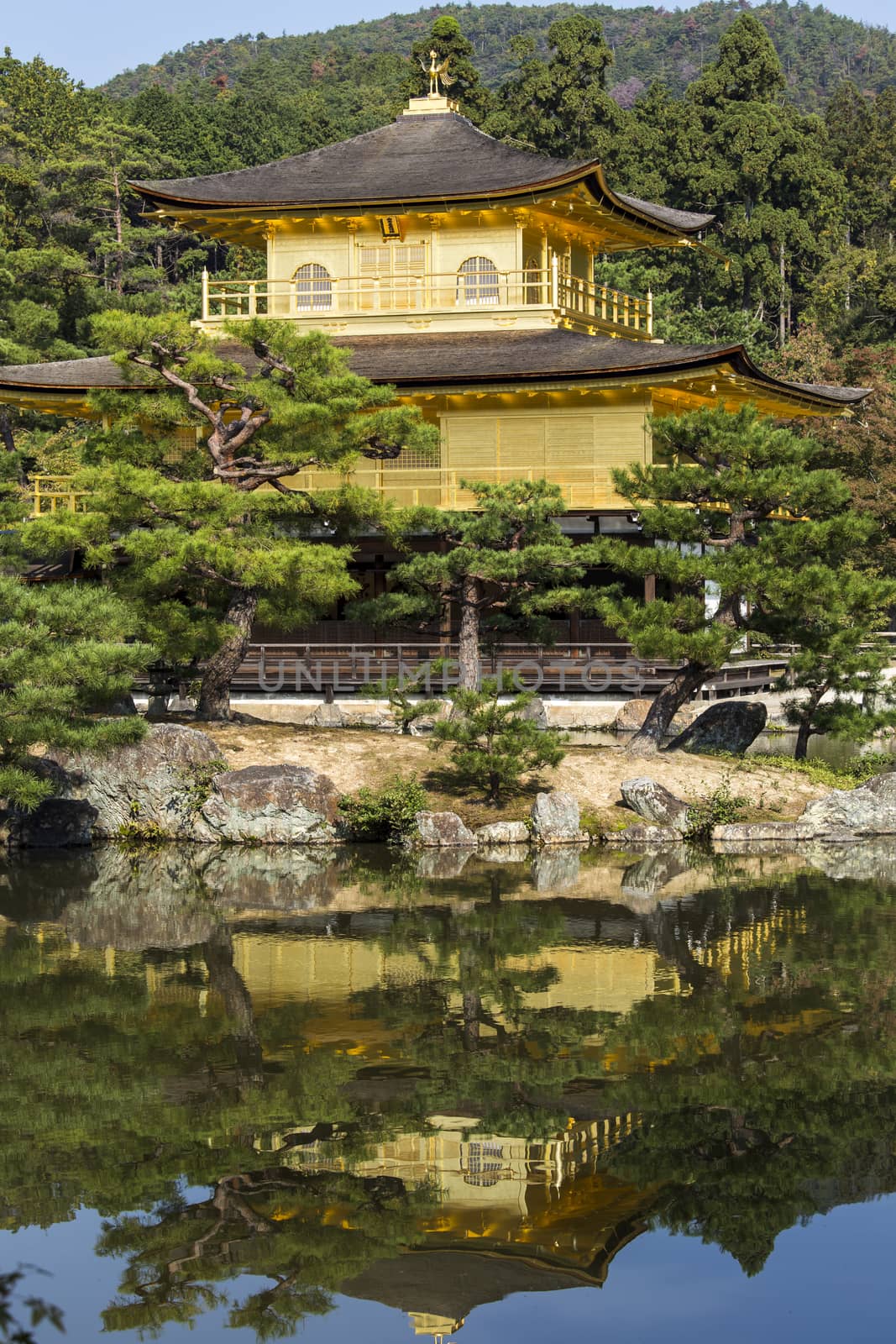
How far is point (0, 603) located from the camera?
874 inches

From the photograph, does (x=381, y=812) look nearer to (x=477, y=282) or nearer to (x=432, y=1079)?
(x=432, y=1079)

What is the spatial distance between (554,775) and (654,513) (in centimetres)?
423

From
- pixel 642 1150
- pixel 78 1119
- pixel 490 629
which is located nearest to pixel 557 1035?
pixel 642 1150

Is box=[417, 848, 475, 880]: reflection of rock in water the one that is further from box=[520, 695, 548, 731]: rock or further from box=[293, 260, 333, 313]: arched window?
box=[293, 260, 333, 313]: arched window

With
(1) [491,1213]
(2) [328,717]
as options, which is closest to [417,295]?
(2) [328,717]

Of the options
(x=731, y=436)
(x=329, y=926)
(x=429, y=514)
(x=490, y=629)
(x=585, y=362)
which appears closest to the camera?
(x=329, y=926)

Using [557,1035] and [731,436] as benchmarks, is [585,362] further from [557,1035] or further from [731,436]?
[557,1035]

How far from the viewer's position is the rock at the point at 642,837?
24.1 meters

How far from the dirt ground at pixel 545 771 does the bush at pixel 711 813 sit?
0.21 meters

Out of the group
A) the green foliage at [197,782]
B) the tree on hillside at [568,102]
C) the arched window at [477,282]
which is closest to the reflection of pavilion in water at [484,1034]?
the green foliage at [197,782]

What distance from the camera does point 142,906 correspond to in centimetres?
2031

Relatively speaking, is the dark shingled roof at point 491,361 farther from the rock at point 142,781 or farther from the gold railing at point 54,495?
the rock at point 142,781

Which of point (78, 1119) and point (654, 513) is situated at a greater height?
point (654, 513)

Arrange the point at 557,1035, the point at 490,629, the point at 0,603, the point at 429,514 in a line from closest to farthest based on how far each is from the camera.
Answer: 1. the point at 557,1035
2. the point at 0,603
3. the point at 429,514
4. the point at 490,629
